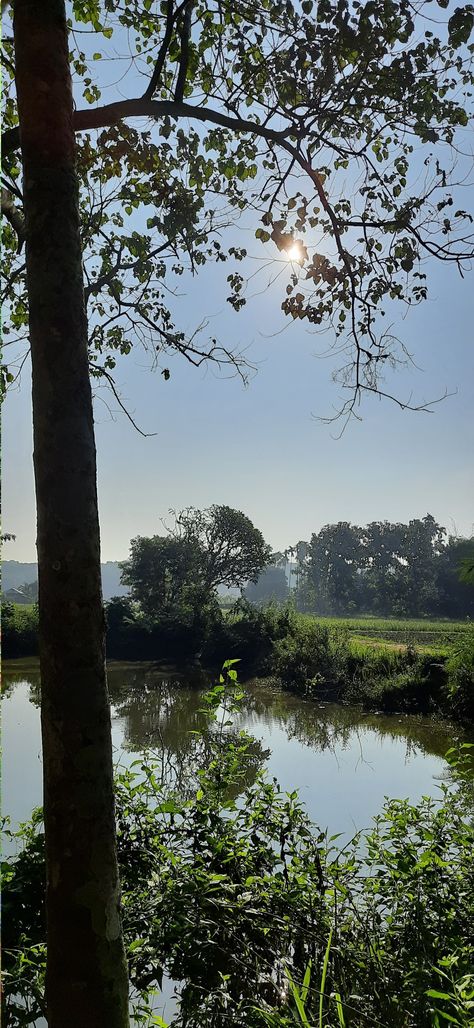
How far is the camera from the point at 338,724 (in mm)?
10898

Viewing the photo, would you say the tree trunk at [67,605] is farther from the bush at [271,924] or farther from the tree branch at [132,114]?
the tree branch at [132,114]

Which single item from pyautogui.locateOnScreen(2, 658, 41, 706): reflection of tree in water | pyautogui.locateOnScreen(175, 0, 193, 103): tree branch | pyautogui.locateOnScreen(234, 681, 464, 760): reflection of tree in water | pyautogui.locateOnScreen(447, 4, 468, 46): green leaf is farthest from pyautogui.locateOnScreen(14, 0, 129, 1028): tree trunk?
pyautogui.locateOnScreen(2, 658, 41, 706): reflection of tree in water

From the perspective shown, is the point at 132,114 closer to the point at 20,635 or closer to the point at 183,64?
the point at 183,64

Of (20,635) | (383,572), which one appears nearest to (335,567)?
(383,572)

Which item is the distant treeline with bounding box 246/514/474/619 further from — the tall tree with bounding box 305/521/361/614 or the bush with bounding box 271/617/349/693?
the bush with bounding box 271/617/349/693

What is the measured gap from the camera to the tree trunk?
3.25 ft

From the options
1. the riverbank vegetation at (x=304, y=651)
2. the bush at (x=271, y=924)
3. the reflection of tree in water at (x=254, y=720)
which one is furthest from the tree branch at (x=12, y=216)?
the reflection of tree in water at (x=254, y=720)

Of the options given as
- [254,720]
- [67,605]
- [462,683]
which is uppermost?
[67,605]

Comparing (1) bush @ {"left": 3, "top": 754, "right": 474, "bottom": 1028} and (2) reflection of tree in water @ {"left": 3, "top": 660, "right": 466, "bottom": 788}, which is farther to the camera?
(2) reflection of tree in water @ {"left": 3, "top": 660, "right": 466, "bottom": 788}

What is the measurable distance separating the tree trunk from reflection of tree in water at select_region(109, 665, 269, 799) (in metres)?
3.53

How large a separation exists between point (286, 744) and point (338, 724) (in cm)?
176

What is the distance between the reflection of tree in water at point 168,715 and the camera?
6.84 m

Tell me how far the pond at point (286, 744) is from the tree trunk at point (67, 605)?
125 cm

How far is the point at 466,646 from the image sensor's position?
35.3 ft
